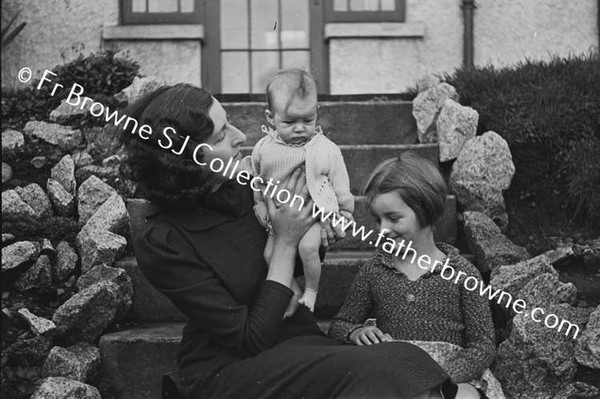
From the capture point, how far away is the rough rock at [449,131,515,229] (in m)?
4.08

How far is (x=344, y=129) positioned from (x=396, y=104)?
34cm

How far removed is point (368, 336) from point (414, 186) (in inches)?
21.0

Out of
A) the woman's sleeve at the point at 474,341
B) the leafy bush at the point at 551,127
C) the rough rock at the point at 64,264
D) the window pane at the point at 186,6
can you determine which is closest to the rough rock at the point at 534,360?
the woman's sleeve at the point at 474,341

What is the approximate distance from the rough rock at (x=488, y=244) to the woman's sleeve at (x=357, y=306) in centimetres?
80

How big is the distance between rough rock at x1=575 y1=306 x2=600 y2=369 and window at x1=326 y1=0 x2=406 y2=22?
3675 mm

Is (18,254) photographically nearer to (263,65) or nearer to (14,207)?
(14,207)

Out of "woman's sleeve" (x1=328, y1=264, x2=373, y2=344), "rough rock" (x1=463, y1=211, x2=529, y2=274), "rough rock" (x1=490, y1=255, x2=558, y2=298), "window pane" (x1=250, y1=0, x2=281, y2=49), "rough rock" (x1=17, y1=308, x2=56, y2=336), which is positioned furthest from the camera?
"window pane" (x1=250, y1=0, x2=281, y2=49)

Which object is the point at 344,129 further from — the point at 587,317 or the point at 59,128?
the point at 587,317

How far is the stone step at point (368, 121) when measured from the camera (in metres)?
4.98

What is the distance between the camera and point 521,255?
Result: 12.1ft

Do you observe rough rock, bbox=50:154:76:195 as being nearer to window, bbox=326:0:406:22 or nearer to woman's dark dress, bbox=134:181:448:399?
woman's dark dress, bbox=134:181:448:399

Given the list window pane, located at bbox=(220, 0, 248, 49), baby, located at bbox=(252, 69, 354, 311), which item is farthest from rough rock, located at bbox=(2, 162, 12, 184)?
window pane, located at bbox=(220, 0, 248, 49)

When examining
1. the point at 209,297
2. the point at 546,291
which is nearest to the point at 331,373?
the point at 209,297

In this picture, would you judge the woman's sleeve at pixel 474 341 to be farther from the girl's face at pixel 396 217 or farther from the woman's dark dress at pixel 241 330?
the woman's dark dress at pixel 241 330
